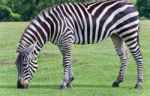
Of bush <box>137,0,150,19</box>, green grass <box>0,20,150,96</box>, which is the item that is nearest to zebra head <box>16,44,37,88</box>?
green grass <box>0,20,150,96</box>

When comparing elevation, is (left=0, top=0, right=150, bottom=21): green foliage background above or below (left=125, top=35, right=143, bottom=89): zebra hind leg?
above

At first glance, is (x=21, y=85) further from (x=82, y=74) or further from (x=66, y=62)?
(x=82, y=74)

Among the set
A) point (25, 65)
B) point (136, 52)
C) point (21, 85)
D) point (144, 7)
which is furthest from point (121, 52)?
point (144, 7)

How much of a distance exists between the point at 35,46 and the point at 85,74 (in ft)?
12.8

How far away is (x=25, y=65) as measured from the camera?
1296cm

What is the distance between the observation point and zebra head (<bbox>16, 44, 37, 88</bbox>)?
41.9ft

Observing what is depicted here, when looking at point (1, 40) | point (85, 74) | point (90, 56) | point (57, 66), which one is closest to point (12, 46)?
point (1, 40)

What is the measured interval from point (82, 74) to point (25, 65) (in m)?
3.92

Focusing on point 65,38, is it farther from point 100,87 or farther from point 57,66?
point 57,66

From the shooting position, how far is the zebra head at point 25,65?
Answer: 1277cm

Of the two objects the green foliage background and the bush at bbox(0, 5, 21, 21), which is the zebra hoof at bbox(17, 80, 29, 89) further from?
the bush at bbox(0, 5, 21, 21)

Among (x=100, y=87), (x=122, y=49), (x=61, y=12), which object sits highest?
(x=61, y=12)

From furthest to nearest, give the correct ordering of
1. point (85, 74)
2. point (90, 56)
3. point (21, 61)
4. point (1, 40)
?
1. point (1, 40)
2. point (90, 56)
3. point (85, 74)
4. point (21, 61)

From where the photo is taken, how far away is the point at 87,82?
48.5 feet
